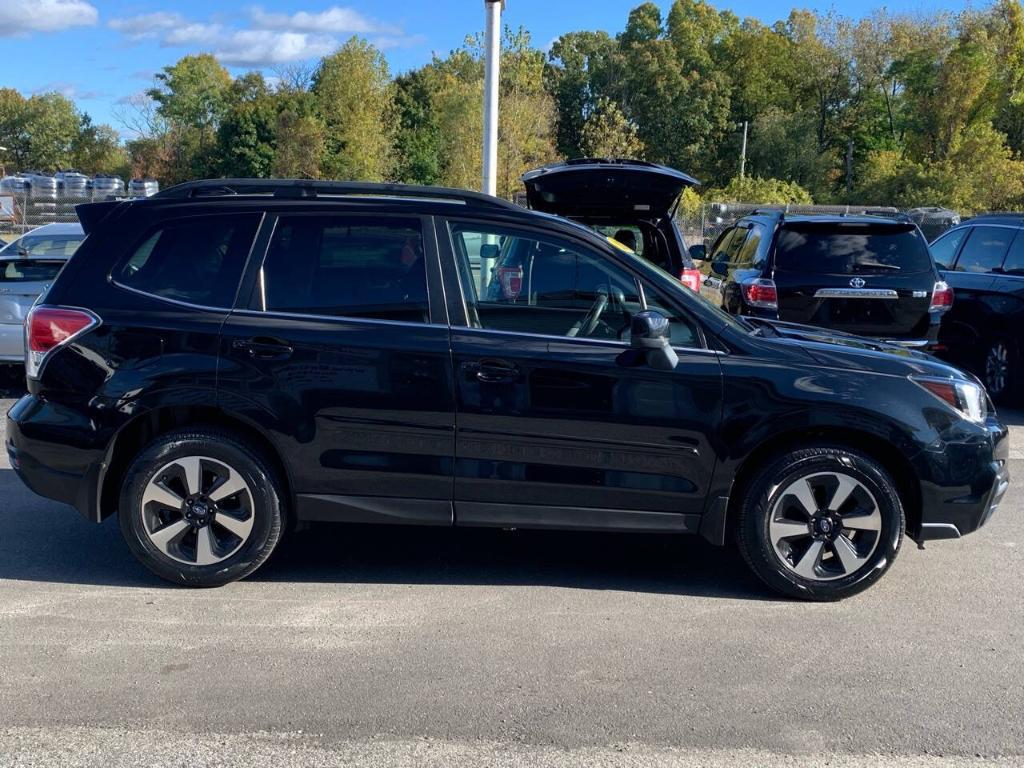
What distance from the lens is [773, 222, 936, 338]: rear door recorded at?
8953 mm

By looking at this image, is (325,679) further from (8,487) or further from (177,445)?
(8,487)

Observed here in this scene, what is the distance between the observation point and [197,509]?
4.86 metres

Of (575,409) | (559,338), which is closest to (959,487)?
(575,409)

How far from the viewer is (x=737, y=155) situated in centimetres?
7356

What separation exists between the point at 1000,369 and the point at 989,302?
0.66m

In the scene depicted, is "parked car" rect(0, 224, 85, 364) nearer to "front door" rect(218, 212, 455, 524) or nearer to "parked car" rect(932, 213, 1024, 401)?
"front door" rect(218, 212, 455, 524)

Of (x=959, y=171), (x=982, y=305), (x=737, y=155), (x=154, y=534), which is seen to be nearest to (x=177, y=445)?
(x=154, y=534)

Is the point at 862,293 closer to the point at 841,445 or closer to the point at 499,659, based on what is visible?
the point at 841,445

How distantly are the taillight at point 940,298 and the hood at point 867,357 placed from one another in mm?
4038

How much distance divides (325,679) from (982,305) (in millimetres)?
8288

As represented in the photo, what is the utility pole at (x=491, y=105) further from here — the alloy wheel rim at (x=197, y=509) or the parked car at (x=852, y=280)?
the alloy wheel rim at (x=197, y=509)

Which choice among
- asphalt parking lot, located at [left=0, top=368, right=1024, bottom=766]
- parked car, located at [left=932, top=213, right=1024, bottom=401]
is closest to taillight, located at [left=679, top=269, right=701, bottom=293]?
parked car, located at [left=932, top=213, right=1024, bottom=401]

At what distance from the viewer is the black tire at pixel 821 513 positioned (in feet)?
15.6

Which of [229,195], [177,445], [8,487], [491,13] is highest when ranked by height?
[491,13]
